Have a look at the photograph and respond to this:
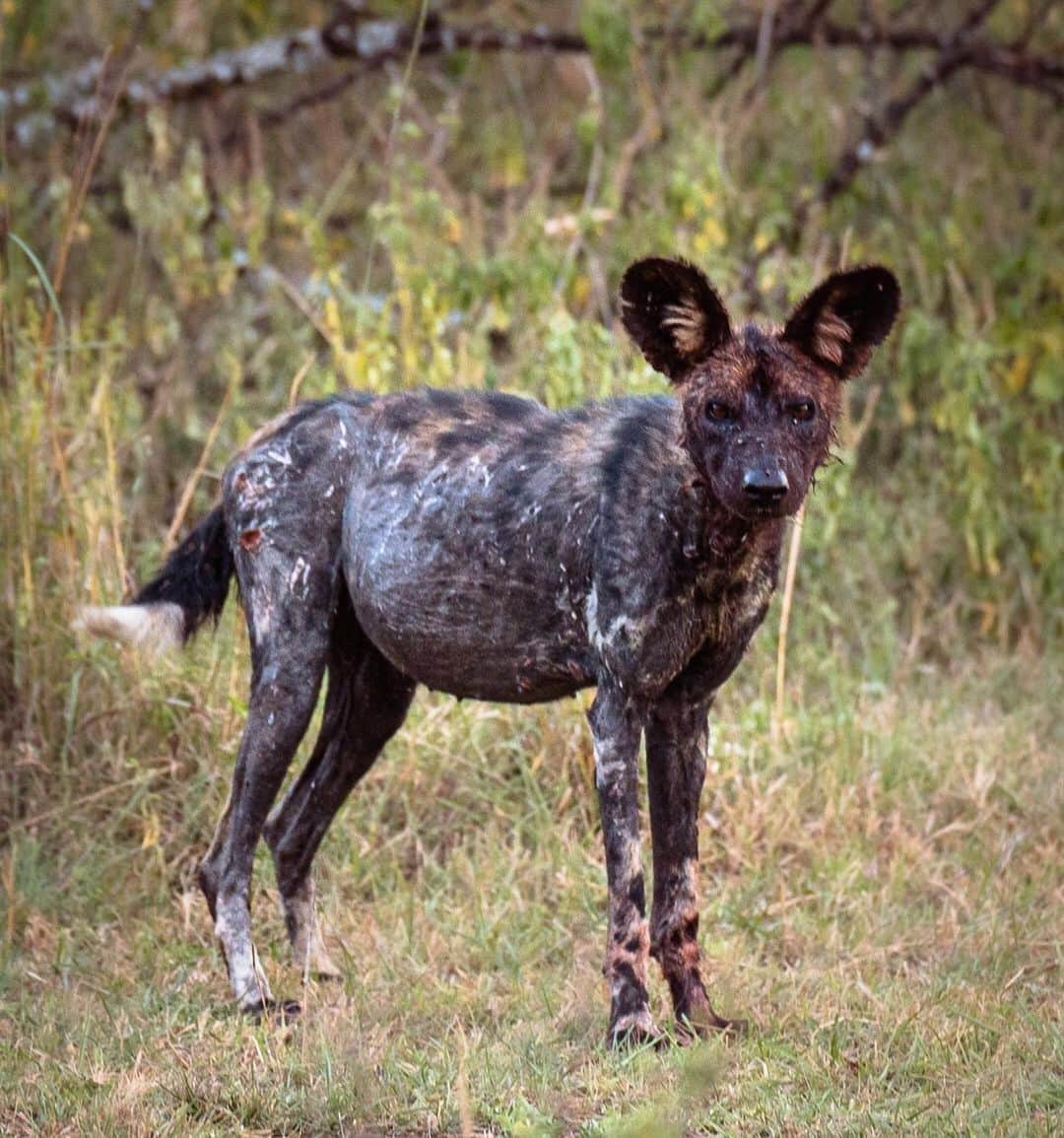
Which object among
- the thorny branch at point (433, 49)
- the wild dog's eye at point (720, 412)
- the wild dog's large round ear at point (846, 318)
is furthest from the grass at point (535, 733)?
the wild dog's large round ear at point (846, 318)

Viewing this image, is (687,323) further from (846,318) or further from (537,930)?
(537,930)

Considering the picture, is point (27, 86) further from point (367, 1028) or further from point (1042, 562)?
point (367, 1028)

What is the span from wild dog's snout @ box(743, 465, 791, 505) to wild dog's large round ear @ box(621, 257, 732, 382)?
43cm

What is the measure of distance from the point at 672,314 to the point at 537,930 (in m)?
1.90

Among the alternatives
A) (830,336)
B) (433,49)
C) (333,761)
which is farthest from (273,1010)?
(433,49)

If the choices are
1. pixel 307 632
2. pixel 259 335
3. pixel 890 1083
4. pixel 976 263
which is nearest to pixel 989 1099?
pixel 890 1083

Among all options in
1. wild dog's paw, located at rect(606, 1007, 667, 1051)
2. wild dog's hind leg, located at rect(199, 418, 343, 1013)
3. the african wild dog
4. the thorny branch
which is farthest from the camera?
the thorny branch

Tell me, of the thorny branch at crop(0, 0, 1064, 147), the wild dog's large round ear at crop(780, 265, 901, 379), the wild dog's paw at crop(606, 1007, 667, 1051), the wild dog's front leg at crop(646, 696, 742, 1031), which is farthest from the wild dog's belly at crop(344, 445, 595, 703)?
the thorny branch at crop(0, 0, 1064, 147)

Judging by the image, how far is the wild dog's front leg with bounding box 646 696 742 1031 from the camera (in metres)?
4.70

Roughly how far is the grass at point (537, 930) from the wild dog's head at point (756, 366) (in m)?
1.33

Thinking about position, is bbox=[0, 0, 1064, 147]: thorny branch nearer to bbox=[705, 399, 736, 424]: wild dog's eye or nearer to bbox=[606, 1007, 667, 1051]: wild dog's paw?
bbox=[705, 399, 736, 424]: wild dog's eye

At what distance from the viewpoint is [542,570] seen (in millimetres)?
4805

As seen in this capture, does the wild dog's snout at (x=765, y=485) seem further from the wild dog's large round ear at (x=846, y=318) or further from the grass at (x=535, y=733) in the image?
the grass at (x=535, y=733)

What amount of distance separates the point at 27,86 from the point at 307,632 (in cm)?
532
